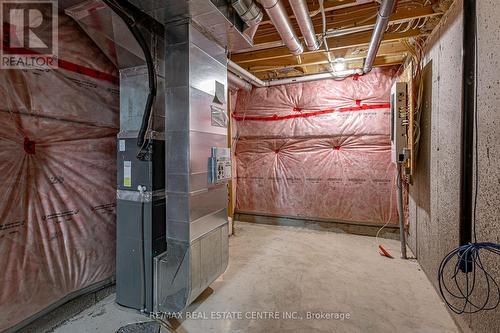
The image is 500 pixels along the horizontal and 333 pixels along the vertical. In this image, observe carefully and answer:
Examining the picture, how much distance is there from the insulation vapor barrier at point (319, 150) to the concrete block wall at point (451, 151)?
728mm

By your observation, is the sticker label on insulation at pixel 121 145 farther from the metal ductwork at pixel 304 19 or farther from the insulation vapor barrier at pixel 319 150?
the insulation vapor barrier at pixel 319 150

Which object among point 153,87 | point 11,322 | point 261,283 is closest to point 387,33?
point 153,87

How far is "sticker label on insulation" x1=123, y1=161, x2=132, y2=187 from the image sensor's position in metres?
1.96

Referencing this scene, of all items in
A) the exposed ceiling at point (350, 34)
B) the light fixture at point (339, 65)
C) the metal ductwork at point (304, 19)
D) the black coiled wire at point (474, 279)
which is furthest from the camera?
the light fixture at point (339, 65)

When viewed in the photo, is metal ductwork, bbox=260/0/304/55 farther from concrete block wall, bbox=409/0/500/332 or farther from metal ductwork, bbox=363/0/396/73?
concrete block wall, bbox=409/0/500/332

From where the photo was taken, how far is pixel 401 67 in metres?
3.52

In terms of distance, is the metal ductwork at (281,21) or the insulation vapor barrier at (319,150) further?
the insulation vapor barrier at (319,150)

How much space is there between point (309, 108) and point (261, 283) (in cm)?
288

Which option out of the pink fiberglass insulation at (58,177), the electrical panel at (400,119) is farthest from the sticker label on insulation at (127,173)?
the electrical panel at (400,119)

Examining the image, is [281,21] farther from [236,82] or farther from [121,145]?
→ [236,82]

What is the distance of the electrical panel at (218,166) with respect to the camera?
2.05m

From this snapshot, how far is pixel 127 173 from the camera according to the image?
6.47 feet

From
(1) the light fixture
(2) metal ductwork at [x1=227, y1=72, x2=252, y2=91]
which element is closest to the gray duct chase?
(2) metal ductwork at [x1=227, y1=72, x2=252, y2=91]

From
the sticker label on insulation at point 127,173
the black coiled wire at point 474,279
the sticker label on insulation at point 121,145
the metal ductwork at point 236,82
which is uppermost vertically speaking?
the metal ductwork at point 236,82
